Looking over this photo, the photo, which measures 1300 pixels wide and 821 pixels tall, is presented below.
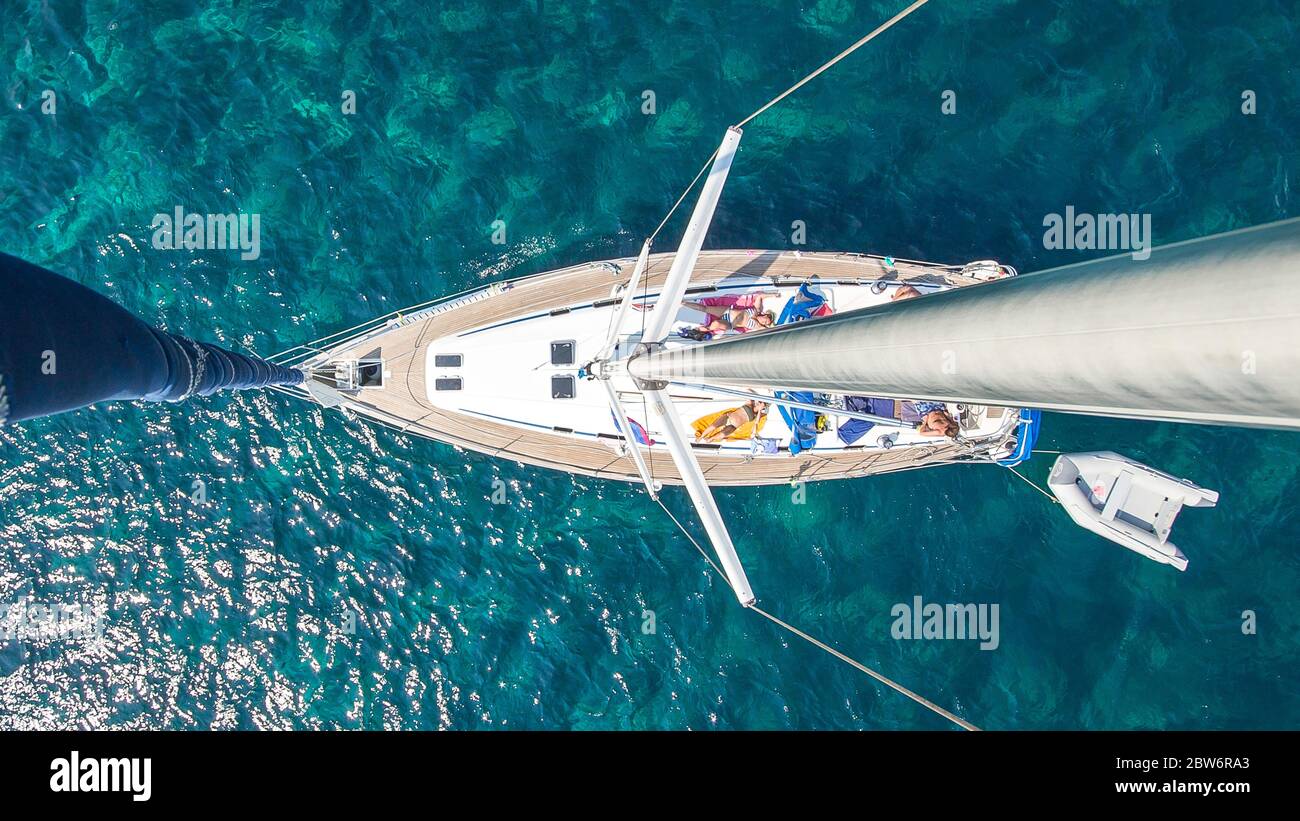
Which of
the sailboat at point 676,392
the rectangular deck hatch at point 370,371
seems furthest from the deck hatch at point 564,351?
the rectangular deck hatch at point 370,371

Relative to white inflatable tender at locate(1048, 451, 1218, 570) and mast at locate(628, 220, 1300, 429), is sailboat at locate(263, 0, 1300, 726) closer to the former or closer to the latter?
white inflatable tender at locate(1048, 451, 1218, 570)

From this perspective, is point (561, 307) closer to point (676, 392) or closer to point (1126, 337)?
point (676, 392)

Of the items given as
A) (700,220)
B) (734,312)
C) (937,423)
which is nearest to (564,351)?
(734,312)

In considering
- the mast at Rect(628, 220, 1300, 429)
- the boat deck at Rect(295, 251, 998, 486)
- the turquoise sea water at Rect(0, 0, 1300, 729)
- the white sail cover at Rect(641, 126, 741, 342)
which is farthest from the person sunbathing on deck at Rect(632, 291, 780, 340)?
the mast at Rect(628, 220, 1300, 429)
